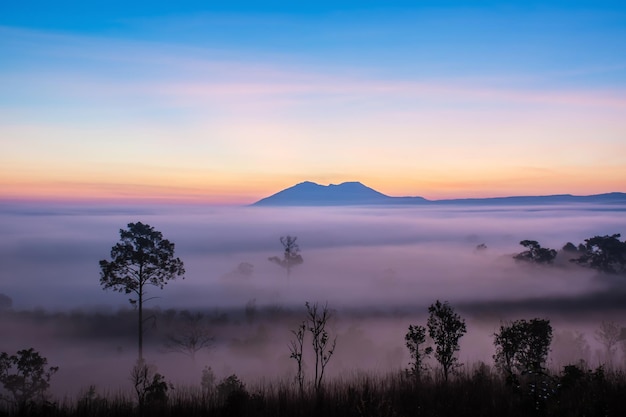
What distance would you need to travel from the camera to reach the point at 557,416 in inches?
395

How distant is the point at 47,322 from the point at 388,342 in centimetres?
8310

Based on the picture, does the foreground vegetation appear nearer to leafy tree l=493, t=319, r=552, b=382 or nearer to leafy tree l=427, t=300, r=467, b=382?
leafy tree l=427, t=300, r=467, b=382

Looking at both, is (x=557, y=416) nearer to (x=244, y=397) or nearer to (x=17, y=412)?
(x=244, y=397)

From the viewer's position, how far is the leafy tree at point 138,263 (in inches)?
1533

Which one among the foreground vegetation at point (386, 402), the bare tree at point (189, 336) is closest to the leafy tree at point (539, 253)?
the bare tree at point (189, 336)

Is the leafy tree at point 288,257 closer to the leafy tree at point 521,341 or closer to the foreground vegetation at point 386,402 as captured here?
the leafy tree at point 521,341

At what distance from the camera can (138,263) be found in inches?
1577

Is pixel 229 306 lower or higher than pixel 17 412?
lower

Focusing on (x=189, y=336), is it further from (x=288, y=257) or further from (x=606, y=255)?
(x=606, y=255)

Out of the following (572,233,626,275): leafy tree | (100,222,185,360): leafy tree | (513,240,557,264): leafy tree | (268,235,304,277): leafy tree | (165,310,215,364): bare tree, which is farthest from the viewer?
(268,235,304,277): leafy tree

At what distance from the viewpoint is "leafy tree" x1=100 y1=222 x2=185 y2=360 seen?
Answer: 3894cm

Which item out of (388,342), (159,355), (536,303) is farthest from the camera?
(536,303)

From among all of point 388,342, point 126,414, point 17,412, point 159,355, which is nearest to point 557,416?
point 126,414

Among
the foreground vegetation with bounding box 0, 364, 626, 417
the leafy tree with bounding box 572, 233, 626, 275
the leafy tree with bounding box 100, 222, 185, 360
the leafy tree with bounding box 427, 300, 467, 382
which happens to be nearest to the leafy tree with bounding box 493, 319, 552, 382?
the leafy tree with bounding box 427, 300, 467, 382
